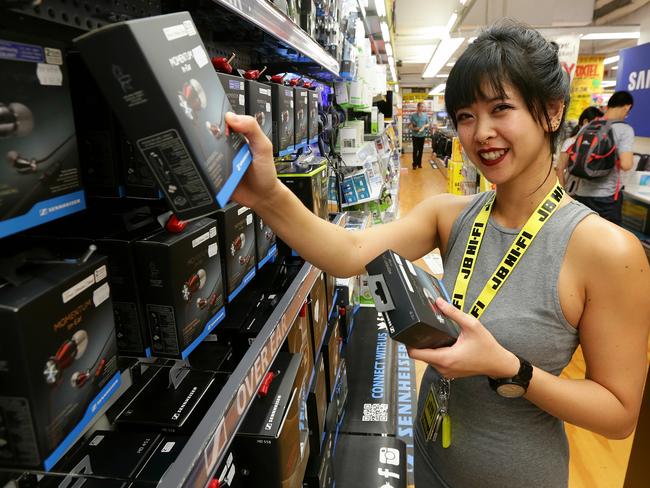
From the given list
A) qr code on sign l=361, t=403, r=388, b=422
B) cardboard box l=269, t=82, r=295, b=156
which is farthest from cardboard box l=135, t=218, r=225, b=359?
qr code on sign l=361, t=403, r=388, b=422

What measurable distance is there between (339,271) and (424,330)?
49cm

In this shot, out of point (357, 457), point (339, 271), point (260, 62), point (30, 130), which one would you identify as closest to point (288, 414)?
point (339, 271)

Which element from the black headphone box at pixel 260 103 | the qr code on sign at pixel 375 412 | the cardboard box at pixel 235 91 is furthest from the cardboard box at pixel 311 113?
the qr code on sign at pixel 375 412

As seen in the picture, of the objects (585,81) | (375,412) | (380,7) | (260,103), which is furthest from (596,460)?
(585,81)

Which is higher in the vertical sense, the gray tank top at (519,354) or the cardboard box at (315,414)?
the gray tank top at (519,354)

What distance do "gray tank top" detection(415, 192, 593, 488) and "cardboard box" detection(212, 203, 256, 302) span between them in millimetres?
590

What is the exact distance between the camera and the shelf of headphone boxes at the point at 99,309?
641 mm

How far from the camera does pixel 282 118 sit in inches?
70.2

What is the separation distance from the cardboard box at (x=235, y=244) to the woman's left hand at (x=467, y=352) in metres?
0.62

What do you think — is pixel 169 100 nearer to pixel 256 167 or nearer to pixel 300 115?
pixel 256 167

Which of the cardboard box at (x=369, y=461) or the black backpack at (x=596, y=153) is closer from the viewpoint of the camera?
the cardboard box at (x=369, y=461)

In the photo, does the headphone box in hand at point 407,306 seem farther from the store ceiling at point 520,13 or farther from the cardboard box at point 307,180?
the store ceiling at point 520,13

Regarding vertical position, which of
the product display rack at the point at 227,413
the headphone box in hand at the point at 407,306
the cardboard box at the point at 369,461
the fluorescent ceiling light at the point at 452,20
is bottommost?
the cardboard box at the point at 369,461

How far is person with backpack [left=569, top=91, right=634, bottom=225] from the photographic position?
14.1ft
